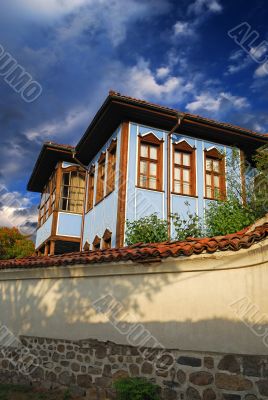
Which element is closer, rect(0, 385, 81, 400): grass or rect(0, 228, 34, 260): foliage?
rect(0, 385, 81, 400): grass

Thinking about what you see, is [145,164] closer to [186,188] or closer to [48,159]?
[186,188]

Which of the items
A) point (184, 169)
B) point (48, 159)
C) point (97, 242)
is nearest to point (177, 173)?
point (184, 169)

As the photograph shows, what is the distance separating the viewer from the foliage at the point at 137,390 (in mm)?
5453

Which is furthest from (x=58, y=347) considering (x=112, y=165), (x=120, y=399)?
(x=112, y=165)

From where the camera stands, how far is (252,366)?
16.3ft

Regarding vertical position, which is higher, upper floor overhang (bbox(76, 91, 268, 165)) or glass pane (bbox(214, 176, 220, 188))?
upper floor overhang (bbox(76, 91, 268, 165))

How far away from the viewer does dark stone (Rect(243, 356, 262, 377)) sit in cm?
491

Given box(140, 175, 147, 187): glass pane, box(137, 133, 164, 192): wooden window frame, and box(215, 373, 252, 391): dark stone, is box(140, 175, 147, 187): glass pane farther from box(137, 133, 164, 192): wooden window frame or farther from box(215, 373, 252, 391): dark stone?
box(215, 373, 252, 391): dark stone

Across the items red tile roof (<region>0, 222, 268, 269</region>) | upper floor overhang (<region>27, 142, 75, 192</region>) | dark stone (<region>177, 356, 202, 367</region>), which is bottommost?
dark stone (<region>177, 356, 202, 367</region>)

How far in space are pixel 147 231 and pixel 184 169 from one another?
3.14 metres

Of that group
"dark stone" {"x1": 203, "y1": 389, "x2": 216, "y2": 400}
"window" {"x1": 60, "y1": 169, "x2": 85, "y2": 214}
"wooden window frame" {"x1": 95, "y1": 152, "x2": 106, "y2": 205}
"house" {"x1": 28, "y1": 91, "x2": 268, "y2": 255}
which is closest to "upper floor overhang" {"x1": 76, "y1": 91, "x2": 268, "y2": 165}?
"house" {"x1": 28, "y1": 91, "x2": 268, "y2": 255}

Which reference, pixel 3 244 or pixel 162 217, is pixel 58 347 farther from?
pixel 3 244

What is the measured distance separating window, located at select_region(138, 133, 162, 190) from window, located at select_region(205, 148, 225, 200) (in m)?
1.78

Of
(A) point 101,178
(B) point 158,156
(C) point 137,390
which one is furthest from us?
(A) point 101,178
